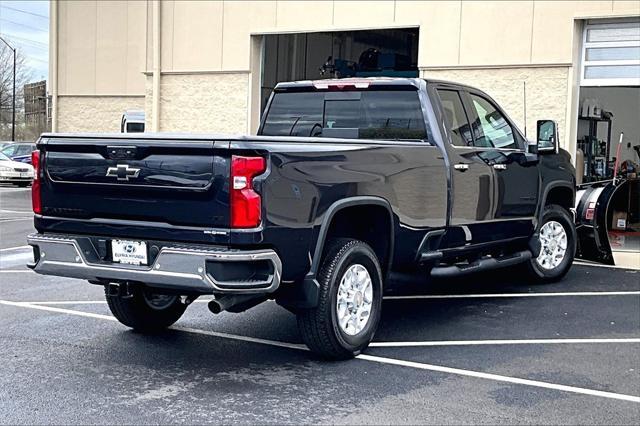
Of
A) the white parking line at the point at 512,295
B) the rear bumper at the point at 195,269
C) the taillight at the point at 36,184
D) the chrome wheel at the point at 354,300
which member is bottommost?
the white parking line at the point at 512,295

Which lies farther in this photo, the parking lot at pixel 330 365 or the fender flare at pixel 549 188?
the fender flare at pixel 549 188

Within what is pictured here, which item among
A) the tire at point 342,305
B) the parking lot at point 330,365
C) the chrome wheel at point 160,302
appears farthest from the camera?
the chrome wheel at point 160,302

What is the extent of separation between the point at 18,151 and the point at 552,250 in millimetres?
23081

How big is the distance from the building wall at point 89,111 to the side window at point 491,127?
19.2 m

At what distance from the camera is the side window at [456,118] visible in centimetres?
737

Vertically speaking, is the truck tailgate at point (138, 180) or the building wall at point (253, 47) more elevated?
the building wall at point (253, 47)

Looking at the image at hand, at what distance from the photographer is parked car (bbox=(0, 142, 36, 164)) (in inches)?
1094

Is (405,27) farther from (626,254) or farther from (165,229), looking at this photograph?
(165,229)

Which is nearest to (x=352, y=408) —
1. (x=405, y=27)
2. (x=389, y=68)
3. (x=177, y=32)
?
(x=405, y=27)

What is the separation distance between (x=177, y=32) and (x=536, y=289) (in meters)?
13.6

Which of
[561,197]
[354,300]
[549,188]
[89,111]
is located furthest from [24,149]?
[354,300]

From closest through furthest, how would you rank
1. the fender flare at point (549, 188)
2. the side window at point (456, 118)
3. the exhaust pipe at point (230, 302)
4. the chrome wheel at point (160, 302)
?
the exhaust pipe at point (230, 302)
the chrome wheel at point (160, 302)
the side window at point (456, 118)
the fender flare at point (549, 188)

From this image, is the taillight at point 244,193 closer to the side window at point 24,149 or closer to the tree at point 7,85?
the side window at point 24,149

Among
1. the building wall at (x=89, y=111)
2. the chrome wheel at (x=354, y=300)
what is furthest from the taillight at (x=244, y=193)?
the building wall at (x=89, y=111)
